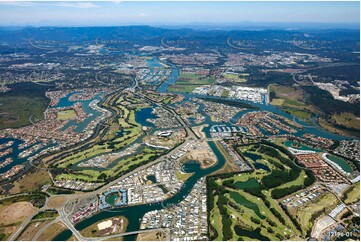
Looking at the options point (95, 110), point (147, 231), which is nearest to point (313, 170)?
point (147, 231)

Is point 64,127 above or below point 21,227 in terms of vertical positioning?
A: above

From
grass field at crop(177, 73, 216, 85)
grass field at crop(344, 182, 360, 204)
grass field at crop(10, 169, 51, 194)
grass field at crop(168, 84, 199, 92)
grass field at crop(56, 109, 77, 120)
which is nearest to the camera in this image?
grass field at crop(344, 182, 360, 204)

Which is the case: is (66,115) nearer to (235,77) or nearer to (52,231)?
(52,231)

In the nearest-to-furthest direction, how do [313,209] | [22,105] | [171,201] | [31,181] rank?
[313,209], [171,201], [31,181], [22,105]

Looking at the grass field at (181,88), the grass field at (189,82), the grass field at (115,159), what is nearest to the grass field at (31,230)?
the grass field at (115,159)

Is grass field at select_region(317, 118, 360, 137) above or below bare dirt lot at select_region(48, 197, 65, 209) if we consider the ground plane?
below

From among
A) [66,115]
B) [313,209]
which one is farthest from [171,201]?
[66,115]

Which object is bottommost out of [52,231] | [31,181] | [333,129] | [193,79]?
[333,129]

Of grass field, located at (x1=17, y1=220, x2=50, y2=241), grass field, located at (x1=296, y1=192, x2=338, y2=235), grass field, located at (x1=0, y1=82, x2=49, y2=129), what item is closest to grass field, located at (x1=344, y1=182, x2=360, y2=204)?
grass field, located at (x1=296, y1=192, x2=338, y2=235)

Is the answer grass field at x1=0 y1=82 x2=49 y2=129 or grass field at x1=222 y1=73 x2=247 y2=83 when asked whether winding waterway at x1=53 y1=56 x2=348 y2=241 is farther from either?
grass field at x1=222 y1=73 x2=247 y2=83

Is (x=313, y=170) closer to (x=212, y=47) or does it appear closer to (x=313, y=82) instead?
(x=313, y=82)
